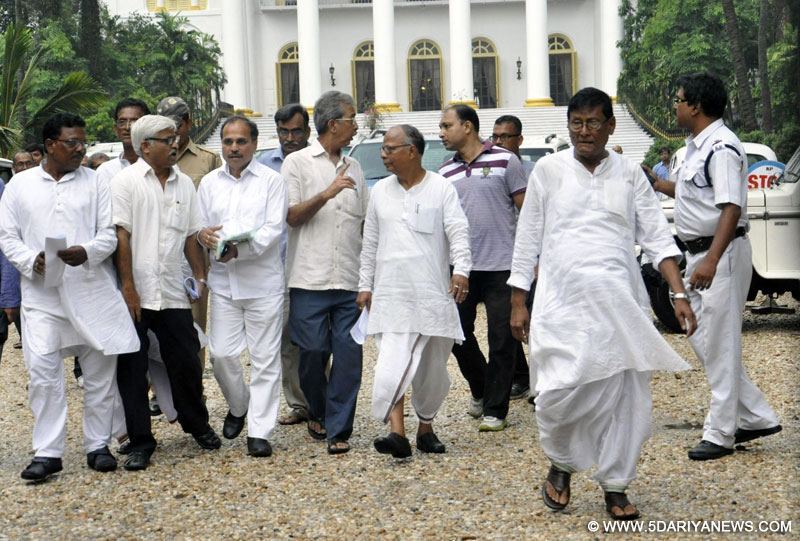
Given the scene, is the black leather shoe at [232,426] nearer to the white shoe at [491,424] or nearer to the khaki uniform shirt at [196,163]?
the white shoe at [491,424]

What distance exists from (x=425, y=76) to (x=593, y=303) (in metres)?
44.5

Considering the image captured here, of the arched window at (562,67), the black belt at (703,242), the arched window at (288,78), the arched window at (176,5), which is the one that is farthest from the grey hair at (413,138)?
the arched window at (176,5)

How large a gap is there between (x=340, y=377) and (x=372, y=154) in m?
7.78

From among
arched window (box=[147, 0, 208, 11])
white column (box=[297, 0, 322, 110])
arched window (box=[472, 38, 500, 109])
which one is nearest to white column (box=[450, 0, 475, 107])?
arched window (box=[472, 38, 500, 109])

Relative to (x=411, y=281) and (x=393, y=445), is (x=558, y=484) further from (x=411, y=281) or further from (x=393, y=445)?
(x=411, y=281)

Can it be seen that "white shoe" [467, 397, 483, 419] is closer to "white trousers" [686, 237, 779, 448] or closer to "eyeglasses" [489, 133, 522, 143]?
"white trousers" [686, 237, 779, 448]

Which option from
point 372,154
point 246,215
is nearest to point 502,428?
point 246,215

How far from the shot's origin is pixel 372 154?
46.2ft

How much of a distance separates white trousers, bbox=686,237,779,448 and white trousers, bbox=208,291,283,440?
233 centimetres

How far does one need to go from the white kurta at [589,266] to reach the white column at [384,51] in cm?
3994

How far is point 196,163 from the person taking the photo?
25.7ft

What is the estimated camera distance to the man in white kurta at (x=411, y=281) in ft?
20.3

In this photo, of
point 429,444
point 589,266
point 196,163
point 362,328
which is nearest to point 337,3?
point 196,163

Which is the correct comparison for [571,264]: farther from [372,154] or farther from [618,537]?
[372,154]
